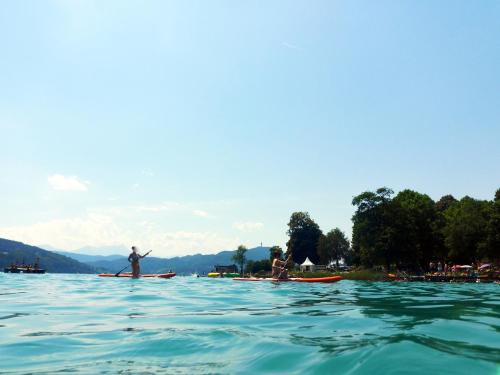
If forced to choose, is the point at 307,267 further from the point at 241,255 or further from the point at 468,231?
the point at 241,255

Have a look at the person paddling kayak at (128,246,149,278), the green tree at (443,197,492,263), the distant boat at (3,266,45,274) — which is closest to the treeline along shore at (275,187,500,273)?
the green tree at (443,197,492,263)

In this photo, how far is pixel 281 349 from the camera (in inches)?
223

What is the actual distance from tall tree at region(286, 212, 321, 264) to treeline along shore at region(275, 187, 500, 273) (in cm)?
3259

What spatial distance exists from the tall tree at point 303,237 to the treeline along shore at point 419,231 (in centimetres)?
3259

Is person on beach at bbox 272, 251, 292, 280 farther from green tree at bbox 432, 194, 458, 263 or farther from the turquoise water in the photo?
green tree at bbox 432, 194, 458, 263

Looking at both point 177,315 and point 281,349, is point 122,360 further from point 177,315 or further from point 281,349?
point 177,315

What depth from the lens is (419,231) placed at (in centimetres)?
7050

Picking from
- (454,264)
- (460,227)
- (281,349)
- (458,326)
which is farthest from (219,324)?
(454,264)

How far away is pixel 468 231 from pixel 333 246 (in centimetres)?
4902

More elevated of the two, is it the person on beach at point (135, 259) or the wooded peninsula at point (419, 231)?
the wooded peninsula at point (419, 231)

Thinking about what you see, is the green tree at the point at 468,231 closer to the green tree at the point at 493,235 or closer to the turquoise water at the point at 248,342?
the green tree at the point at 493,235

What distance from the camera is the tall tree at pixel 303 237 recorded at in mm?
106188

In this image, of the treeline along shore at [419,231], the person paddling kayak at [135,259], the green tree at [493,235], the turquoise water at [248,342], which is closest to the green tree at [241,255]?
the treeline along shore at [419,231]

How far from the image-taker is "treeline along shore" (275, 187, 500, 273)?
60.0 m
